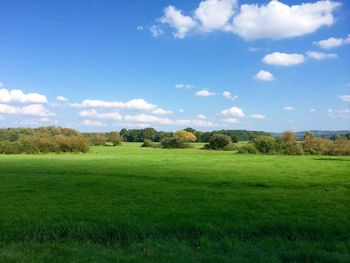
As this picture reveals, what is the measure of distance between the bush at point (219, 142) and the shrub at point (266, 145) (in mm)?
14653

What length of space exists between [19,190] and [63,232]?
7.25 m

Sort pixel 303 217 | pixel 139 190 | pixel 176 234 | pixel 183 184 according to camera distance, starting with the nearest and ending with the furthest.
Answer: pixel 176 234 < pixel 303 217 < pixel 139 190 < pixel 183 184

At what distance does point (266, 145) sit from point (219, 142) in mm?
17516

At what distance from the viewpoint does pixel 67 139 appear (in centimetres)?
6656

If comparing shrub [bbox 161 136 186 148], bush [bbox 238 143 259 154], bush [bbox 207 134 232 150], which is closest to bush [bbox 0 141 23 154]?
shrub [bbox 161 136 186 148]

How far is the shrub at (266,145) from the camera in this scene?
56.7 metres

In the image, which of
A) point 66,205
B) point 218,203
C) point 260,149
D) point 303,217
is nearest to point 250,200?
point 218,203

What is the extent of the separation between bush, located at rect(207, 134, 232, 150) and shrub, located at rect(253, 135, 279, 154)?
14653 mm

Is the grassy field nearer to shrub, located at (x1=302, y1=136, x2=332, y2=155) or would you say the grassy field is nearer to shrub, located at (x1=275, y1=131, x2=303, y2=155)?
shrub, located at (x1=275, y1=131, x2=303, y2=155)

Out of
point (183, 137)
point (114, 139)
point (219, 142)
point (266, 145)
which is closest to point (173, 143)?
point (183, 137)

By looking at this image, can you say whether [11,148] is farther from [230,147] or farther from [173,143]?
[230,147]

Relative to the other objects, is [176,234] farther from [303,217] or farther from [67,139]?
[67,139]

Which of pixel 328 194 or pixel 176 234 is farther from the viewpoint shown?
pixel 328 194

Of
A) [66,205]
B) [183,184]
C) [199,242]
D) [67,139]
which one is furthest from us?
[67,139]
